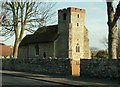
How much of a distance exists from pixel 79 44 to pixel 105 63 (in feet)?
138

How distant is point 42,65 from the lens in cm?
3183

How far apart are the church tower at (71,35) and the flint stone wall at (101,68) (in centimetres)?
3719

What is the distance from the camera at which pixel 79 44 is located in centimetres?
6475

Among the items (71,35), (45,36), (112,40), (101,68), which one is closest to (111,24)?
(112,40)

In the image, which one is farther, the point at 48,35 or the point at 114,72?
the point at 48,35

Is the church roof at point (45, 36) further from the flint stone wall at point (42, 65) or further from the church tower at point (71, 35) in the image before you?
the flint stone wall at point (42, 65)

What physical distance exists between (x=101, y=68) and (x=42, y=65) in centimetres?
1019

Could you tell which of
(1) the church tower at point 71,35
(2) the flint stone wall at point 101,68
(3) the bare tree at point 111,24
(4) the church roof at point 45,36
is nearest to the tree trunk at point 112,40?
(3) the bare tree at point 111,24

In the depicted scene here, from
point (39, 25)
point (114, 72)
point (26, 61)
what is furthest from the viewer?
point (39, 25)

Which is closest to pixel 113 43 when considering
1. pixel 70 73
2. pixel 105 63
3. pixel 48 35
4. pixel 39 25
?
pixel 105 63

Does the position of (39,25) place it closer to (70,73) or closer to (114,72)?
(70,73)

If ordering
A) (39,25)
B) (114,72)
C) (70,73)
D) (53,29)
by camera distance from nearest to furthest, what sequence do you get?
1. (114,72)
2. (70,73)
3. (39,25)
4. (53,29)

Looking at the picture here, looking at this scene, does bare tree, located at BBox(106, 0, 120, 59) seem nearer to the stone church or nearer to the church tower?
the stone church

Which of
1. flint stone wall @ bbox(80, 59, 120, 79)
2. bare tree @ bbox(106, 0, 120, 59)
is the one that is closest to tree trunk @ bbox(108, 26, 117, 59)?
bare tree @ bbox(106, 0, 120, 59)
